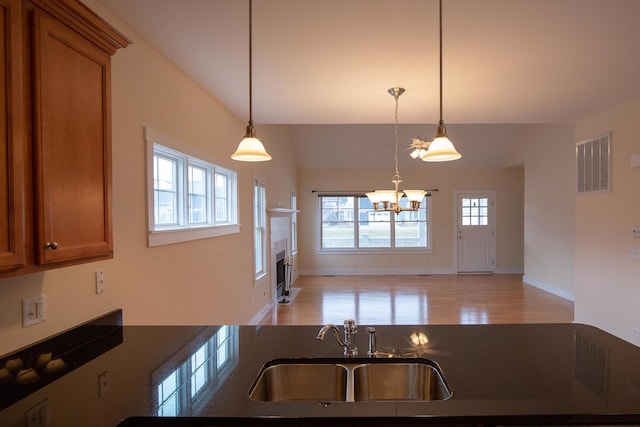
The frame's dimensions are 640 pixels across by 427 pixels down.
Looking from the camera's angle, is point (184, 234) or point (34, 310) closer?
point (34, 310)

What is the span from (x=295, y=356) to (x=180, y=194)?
180cm

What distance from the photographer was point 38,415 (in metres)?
1.06

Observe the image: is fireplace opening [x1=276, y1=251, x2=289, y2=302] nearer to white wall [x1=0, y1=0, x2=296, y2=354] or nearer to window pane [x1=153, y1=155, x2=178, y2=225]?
white wall [x1=0, y1=0, x2=296, y2=354]

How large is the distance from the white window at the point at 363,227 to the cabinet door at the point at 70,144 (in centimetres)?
703

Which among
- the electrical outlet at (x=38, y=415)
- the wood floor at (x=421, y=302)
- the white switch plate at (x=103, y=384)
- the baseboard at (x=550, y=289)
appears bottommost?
the wood floor at (x=421, y=302)

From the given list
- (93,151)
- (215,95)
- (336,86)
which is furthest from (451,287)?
(93,151)

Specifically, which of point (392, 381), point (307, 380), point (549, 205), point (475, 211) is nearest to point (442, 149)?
point (392, 381)

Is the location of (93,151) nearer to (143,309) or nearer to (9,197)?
(9,197)

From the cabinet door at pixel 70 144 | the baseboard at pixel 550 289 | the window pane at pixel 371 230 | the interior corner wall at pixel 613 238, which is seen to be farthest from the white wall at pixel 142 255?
the baseboard at pixel 550 289

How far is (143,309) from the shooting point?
2162mm

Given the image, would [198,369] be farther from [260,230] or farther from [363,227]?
[363,227]

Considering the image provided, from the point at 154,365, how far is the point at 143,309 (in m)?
0.87

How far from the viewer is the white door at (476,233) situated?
8.17m

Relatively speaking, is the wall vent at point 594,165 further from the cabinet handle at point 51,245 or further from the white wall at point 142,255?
the cabinet handle at point 51,245
